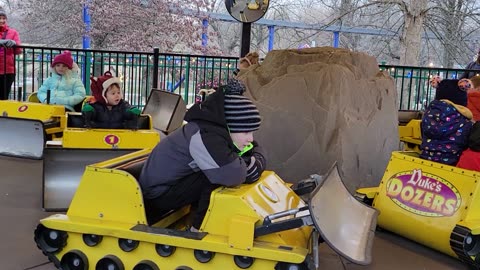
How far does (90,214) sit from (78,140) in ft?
6.19

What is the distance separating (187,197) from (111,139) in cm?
191

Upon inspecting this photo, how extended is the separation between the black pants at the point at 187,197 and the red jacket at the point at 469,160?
1532 millimetres

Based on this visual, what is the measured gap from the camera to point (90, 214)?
282cm

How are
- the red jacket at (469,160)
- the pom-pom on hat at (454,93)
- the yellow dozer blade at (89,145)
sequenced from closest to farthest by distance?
the red jacket at (469,160) → the yellow dozer blade at (89,145) → the pom-pom on hat at (454,93)

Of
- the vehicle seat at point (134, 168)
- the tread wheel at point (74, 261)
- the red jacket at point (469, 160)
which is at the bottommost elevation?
the tread wheel at point (74, 261)

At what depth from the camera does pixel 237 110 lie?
277cm

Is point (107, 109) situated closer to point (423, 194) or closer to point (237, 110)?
point (237, 110)

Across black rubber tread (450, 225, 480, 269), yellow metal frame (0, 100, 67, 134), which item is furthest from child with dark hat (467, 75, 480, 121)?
yellow metal frame (0, 100, 67, 134)

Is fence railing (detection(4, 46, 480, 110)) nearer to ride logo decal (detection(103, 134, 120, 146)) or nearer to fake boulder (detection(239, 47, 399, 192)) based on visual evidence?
fake boulder (detection(239, 47, 399, 192))

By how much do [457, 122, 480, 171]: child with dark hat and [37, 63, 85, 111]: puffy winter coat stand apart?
386 centimetres

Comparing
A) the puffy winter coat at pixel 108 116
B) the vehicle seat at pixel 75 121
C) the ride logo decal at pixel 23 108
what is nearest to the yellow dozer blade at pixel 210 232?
the puffy winter coat at pixel 108 116

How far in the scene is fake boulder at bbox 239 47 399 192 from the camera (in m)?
4.64

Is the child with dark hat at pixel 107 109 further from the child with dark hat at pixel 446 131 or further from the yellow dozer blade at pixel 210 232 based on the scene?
the child with dark hat at pixel 446 131

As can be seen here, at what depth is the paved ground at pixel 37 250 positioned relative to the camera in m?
3.04
